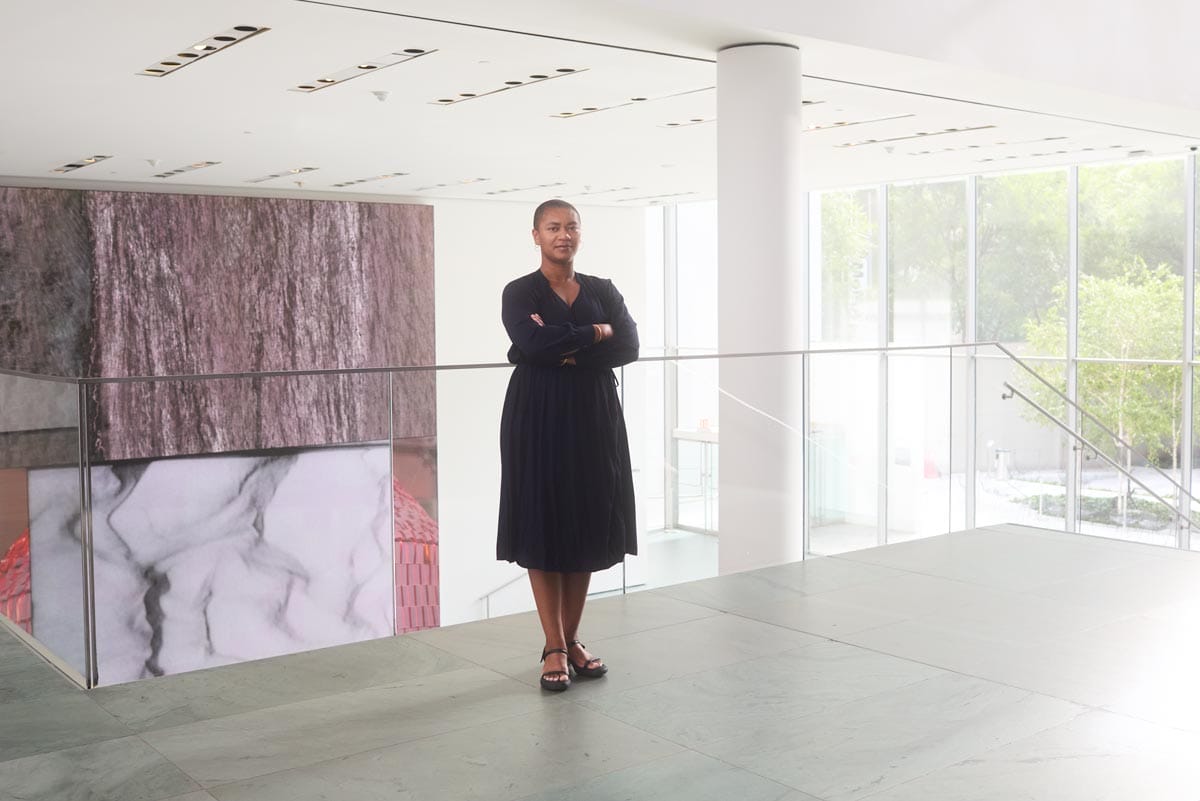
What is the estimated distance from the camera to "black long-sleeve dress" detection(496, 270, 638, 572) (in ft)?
13.8

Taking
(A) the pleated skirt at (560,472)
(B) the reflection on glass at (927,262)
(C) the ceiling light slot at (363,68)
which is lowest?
(A) the pleated skirt at (560,472)

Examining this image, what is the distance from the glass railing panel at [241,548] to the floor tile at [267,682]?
0.48 feet

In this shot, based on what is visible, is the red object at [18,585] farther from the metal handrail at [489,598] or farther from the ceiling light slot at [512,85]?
the ceiling light slot at [512,85]

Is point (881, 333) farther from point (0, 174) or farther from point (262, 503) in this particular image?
point (262, 503)

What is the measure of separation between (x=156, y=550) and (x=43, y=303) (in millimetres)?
10857

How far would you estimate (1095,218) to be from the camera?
47.6 feet

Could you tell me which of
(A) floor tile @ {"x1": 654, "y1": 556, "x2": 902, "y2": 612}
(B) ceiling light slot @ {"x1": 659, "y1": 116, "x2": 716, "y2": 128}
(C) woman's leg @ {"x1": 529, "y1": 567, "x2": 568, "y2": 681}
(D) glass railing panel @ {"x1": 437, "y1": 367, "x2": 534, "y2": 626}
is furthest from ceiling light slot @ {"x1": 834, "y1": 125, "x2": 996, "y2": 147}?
(C) woman's leg @ {"x1": 529, "y1": 567, "x2": 568, "y2": 681}

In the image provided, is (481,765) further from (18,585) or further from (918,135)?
(918,135)

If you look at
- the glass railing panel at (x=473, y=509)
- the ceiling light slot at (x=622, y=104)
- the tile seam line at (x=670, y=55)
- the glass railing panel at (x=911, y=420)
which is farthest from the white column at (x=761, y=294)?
the glass railing panel at (x=911, y=420)

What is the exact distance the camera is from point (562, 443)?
13.8 ft

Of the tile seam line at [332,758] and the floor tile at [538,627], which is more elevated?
the floor tile at [538,627]

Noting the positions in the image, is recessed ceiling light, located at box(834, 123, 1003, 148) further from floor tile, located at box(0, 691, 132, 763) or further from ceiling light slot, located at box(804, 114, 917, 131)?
floor tile, located at box(0, 691, 132, 763)

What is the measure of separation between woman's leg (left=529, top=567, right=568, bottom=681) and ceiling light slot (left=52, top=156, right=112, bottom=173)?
936 centimetres

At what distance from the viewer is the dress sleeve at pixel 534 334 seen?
13.4 feet
